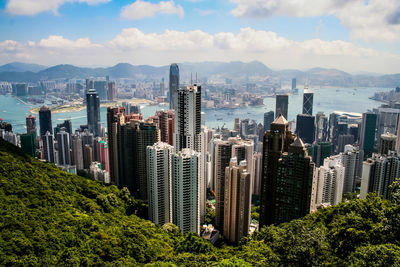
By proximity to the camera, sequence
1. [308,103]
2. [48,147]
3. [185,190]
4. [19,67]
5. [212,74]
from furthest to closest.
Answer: [212,74] → [19,67] → [308,103] → [48,147] → [185,190]

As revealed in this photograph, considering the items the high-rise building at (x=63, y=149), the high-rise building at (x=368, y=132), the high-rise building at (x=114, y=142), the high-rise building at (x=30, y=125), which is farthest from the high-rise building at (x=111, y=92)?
the high-rise building at (x=368, y=132)

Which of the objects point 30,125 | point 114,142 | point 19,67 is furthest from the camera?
point 19,67

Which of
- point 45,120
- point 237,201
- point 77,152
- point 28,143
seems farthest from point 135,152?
point 45,120

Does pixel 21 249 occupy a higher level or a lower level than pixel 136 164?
higher

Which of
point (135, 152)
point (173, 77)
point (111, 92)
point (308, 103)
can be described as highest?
point (173, 77)

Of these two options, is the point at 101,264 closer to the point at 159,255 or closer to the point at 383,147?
the point at 159,255

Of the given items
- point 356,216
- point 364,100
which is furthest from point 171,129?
point 364,100

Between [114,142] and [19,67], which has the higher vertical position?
[19,67]

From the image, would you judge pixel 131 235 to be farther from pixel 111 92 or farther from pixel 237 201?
pixel 111 92
